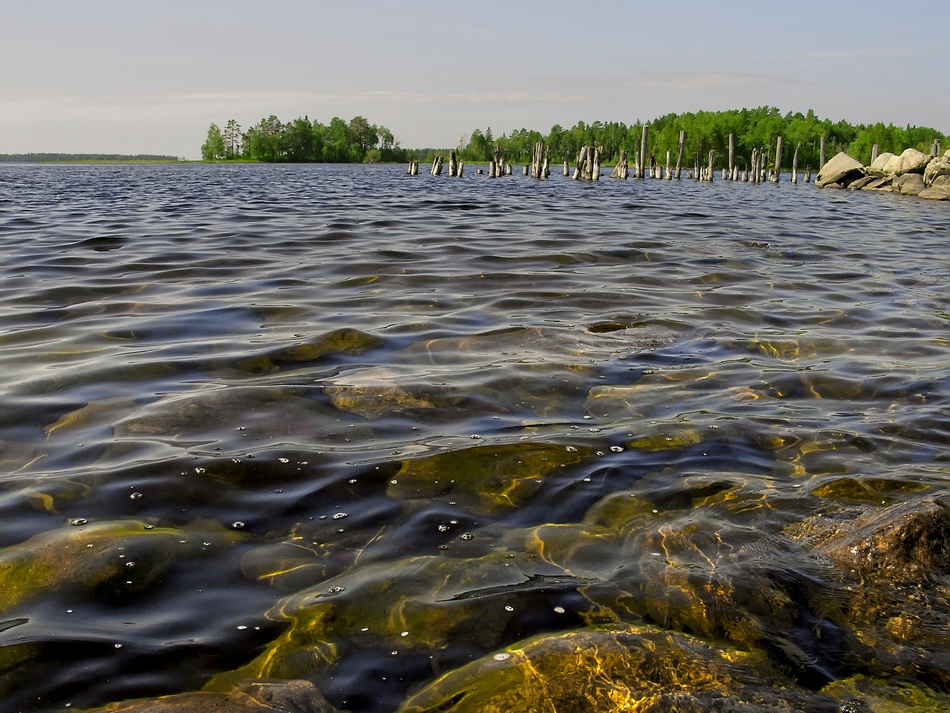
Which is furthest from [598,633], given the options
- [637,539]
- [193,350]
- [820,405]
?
[193,350]

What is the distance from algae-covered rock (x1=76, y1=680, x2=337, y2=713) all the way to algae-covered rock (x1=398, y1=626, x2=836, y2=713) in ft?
0.97

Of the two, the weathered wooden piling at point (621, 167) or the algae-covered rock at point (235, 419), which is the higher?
the weathered wooden piling at point (621, 167)

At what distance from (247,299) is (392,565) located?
5.29m

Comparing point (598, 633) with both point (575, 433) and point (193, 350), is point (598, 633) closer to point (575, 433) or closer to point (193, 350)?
point (575, 433)

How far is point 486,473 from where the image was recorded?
152 inches

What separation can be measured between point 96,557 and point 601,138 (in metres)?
153

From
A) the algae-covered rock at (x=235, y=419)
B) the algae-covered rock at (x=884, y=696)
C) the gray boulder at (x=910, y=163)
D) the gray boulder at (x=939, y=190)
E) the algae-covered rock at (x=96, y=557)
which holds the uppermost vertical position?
the gray boulder at (x=910, y=163)

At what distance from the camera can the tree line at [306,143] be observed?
149 metres

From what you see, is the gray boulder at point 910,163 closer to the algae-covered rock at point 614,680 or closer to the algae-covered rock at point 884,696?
the algae-covered rock at point 884,696

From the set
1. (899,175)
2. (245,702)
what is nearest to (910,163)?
(899,175)

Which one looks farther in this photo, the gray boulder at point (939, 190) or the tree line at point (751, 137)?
the tree line at point (751, 137)

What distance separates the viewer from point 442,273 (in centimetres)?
960

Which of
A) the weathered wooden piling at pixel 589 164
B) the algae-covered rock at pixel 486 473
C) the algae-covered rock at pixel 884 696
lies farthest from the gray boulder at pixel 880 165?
the algae-covered rock at pixel 884 696

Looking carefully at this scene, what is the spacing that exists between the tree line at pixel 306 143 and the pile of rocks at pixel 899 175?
396ft
